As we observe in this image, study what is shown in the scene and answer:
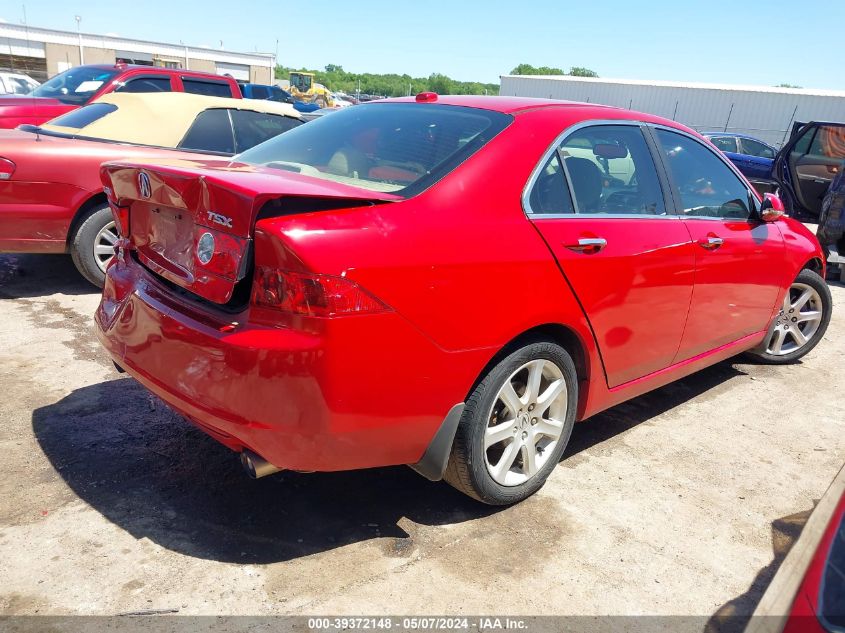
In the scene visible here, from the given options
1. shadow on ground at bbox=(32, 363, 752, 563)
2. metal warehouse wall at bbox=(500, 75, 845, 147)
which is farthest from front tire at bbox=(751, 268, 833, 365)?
metal warehouse wall at bbox=(500, 75, 845, 147)

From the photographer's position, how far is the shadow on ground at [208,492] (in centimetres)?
272

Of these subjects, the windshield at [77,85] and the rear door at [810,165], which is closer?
the rear door at [810,165]

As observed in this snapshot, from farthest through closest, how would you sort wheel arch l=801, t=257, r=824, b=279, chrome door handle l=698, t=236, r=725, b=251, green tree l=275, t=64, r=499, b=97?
green tree l=275, t=64, r=499, b=97 < wheel arch l=801, t=257, r=824, b=279 < chrome door handle l=698, t=236, r=725, b=251

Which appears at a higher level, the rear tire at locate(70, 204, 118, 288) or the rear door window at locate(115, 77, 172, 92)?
the rear door window at locate(115, 77, 172, 92)

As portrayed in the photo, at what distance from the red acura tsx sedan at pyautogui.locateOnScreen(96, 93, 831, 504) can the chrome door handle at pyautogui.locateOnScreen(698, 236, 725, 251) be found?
2cm

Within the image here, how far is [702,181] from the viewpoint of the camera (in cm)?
395

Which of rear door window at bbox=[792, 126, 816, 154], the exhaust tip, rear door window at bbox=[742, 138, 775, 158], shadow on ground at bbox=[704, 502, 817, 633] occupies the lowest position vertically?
shadow on ground at bbox=[704, 502, 817, 633]

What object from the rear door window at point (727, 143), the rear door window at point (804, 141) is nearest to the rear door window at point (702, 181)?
the rear door window at point (804, 141)

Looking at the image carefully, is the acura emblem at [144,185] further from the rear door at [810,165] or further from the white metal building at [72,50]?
the white metal building at [72,50]

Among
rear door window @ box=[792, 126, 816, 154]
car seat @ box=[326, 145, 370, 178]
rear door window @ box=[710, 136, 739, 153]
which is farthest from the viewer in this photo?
rear door window @ box=[710, 136, 739, 153]

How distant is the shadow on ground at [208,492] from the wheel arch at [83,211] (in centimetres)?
216

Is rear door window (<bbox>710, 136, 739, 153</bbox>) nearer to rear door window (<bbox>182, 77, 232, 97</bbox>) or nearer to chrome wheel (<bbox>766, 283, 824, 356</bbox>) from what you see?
rear door window (<bbox>182, 77, 232, 97</bbox>)

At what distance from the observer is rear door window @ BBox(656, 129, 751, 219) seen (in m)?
3.72

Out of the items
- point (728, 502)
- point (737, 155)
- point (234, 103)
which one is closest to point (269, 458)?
point (728, 502)
